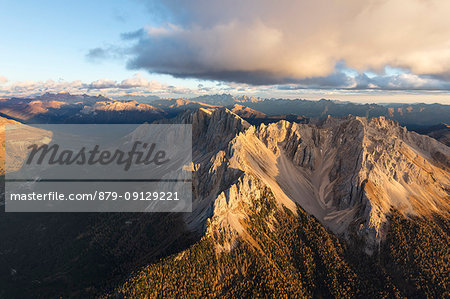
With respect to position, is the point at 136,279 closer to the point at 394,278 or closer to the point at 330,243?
the point at 330,243

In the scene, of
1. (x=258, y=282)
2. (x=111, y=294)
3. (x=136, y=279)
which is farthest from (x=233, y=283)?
(x=111, y=294)

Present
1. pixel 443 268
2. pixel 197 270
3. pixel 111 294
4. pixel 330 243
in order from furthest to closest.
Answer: pixel 330 243 < pixel 443 268 < pixel 197 270 < pixel 111 294

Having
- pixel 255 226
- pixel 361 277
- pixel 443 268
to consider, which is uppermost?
pixel 255 226

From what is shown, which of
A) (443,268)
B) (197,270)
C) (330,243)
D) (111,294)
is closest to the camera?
(111,294)

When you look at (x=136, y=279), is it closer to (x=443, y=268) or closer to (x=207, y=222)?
(x=207, y=222)

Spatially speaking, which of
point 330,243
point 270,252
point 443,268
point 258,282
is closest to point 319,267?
point 330,243

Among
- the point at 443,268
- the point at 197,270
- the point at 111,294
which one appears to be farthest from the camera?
the point at 443,268

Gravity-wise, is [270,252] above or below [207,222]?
below

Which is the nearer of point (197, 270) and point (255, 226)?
point (197, 270)

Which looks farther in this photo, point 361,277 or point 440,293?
point 361,277
